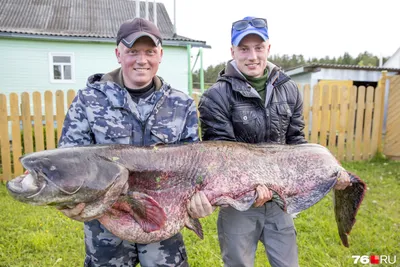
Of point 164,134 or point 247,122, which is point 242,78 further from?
point 164,134

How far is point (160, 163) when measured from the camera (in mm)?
2377

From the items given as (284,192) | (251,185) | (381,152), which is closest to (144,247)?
(251,185)

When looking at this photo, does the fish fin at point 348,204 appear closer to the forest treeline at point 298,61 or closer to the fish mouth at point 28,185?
the fish mouth at point 28,185

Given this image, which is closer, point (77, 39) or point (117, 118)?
point (117, 118)

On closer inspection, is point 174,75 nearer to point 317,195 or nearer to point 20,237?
point 20,237

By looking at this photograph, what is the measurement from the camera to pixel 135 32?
2.49m

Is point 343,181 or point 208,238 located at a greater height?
point 343,181

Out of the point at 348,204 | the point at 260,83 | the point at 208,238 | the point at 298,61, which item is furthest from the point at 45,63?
the point at 298,61

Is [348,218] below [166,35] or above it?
below

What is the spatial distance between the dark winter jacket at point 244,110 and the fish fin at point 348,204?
71cm

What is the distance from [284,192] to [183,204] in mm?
821

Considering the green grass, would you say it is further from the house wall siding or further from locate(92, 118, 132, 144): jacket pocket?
the house wall siding

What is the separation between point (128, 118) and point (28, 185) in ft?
2.89

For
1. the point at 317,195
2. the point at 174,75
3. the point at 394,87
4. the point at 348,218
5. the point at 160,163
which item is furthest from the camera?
the point at 174,75
